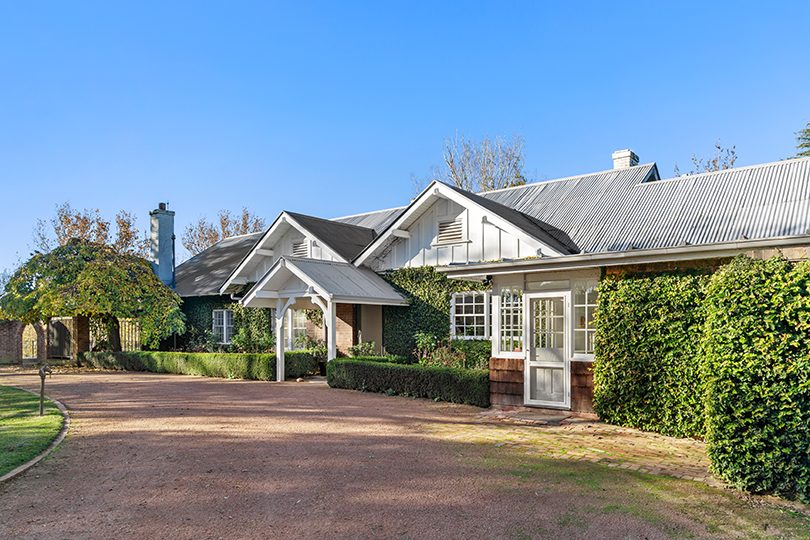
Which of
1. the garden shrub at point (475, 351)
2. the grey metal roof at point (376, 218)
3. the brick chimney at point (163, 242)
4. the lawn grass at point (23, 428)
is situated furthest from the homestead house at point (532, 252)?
the lawn grass at point (23, 428)

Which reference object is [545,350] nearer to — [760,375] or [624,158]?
[760,375]

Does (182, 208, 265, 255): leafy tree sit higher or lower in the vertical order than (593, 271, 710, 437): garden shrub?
higher

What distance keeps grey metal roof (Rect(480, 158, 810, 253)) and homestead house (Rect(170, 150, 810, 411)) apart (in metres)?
0.04

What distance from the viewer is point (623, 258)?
378 inches

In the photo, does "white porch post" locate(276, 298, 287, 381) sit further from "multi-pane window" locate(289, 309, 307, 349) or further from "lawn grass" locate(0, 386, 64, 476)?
"lawn grass" locate(0, 386, 64, 476)

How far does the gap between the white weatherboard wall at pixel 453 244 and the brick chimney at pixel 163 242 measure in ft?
37.1

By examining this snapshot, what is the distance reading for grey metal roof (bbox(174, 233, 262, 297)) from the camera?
929 inches

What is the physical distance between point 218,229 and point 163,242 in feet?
72.4

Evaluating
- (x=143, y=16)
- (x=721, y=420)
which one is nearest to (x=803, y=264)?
(x=721, y=420)

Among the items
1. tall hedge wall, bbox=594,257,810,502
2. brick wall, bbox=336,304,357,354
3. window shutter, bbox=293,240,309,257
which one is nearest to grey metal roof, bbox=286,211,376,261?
window shutter, bbox=293,240,309,257

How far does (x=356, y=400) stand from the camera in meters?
13.0

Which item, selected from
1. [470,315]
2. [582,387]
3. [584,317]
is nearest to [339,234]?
[470,315]

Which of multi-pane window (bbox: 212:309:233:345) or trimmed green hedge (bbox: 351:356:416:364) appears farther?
multi-pane window (bbox: 212:309:233:345)

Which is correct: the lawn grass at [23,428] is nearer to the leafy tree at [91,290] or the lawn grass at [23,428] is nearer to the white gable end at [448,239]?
the leafy tree at [91,290]
